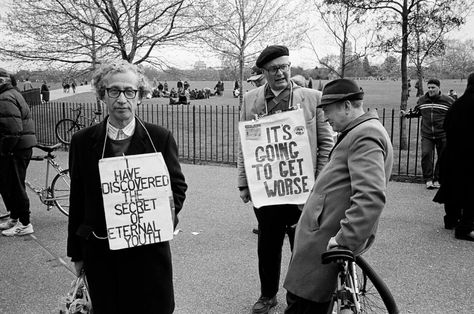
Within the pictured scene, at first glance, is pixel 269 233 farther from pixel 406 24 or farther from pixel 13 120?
pixel 406 24

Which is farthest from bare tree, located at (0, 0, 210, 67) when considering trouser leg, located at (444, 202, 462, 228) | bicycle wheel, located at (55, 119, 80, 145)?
trouser leg, located at (444, 202, 462, 228)

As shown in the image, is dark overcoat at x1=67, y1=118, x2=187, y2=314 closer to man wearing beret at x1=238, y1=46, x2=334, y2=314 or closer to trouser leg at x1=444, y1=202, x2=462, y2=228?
man wearing beret at x1=238, y1=46, x2=334, y2=314

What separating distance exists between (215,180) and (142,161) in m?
6.63

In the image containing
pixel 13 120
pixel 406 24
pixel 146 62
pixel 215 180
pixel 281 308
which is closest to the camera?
pixel 281 308

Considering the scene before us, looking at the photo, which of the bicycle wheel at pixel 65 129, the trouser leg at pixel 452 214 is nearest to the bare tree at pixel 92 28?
the bicycle wheel at pixel 65 129

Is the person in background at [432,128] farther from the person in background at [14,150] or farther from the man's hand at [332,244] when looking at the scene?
the man's hand at [332,244]

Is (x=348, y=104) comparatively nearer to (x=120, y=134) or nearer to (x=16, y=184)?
(x=120, y=134)

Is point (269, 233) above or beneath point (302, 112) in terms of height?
beneath

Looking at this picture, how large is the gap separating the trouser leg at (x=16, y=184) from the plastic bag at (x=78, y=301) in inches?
145

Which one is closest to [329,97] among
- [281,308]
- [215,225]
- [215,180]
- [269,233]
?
[269,233]

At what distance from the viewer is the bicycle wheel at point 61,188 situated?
22.8ft

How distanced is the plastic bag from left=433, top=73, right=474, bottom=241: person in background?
14.9 feet

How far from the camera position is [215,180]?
9.37 m

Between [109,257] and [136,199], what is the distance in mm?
335
